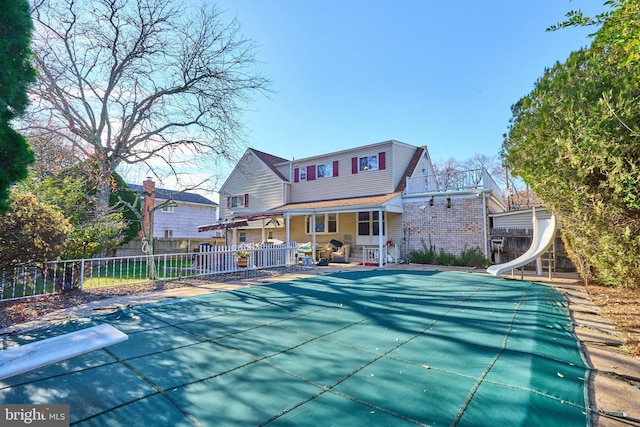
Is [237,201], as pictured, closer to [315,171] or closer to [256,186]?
[256,186]

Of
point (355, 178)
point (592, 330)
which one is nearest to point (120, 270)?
point (592, 330)

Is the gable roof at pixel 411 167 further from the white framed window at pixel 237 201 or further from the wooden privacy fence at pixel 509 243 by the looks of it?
the white framed window at pixel 237 201

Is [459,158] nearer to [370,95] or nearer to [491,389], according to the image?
[370,95]

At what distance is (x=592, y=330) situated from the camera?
4.34m

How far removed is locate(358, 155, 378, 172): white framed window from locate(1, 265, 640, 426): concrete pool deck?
916cm

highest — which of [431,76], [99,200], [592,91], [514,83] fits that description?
[431,76]

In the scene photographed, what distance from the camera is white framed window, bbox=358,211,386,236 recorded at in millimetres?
15344

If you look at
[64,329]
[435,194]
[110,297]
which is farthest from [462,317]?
[435,194]

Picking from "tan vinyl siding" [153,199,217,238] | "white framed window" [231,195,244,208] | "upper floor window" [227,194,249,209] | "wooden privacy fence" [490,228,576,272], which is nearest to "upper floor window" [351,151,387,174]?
"wooden privacy fence" [490,228,576,272]

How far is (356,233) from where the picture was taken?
628 inches

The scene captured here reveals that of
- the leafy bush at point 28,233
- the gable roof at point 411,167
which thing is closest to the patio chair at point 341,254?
the gable roof at point 411,167

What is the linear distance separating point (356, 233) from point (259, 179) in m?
8.46

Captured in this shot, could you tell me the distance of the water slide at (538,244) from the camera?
27.5 feet

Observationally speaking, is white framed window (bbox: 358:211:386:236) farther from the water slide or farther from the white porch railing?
the water slide
